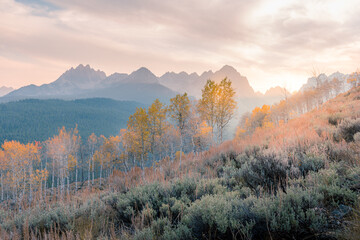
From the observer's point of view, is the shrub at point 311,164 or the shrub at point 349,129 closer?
the shrub at point 311,164

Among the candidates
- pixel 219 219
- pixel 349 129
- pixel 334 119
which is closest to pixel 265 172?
pixel 219 219

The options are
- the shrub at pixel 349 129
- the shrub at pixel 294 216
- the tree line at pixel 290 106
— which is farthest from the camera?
the tree line at pixel 290 106

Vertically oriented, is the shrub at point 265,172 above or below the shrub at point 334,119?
below

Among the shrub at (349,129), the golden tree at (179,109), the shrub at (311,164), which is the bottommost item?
the shrub at (311,164)

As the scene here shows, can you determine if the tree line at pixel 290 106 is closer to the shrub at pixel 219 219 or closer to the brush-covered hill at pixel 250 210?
the brush-covered hill at pixel 250 210

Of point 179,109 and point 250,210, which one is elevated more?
point 179,109

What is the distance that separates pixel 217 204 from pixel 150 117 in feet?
99.9

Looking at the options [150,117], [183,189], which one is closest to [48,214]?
[183,189]

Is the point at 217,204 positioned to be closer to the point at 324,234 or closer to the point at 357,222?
the point at 324,234

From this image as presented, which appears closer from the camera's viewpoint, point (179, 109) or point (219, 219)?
point (219, 219)

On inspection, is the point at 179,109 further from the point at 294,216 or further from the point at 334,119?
the point at 294,216

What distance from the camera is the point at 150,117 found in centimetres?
3269

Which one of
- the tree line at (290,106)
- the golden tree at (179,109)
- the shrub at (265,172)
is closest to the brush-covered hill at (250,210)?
the shrub at (265,172)

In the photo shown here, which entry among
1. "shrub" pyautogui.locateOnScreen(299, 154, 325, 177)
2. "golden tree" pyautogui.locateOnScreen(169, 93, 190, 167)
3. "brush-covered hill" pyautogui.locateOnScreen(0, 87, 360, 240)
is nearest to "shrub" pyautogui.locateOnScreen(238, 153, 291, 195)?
"brush-covered hill" pyautogui.locateOnScreen(0, 87, 360, 240)
